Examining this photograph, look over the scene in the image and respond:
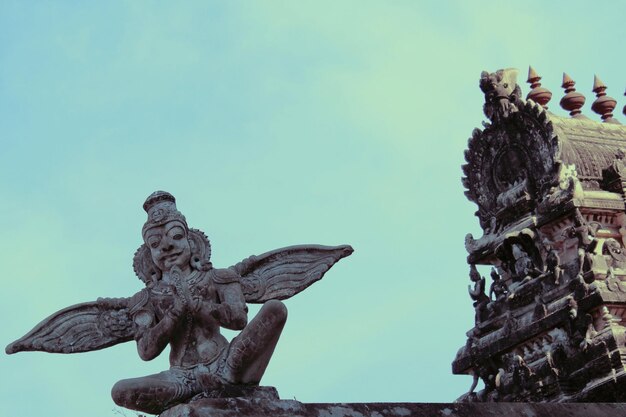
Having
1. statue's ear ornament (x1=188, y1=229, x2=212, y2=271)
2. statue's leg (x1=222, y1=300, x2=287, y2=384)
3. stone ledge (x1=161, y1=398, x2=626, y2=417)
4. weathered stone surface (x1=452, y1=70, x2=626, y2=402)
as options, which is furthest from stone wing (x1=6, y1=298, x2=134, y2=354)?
weathered stone surface (x1=452, y1=70, x2=626, y2=402)

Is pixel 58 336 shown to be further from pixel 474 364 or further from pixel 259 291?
pixel 474 364

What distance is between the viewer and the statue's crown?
11039mm

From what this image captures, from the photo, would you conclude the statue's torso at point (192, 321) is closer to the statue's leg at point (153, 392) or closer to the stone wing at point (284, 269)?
the stone wing at point (284, 269)

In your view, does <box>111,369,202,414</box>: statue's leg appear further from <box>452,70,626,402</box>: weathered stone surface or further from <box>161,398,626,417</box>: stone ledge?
<box>452,70,626,402</box>: weathered stone surface

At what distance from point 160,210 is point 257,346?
1416 millimetres

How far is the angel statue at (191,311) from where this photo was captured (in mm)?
10367

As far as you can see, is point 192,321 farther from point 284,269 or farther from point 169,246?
point 284,269

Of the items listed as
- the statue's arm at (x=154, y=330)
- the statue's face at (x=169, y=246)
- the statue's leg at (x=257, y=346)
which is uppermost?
the statue's face at (x=169, y=246)

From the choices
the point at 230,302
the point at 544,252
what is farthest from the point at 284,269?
the point at 544,252

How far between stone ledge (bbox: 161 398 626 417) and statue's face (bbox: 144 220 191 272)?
148 centimetres

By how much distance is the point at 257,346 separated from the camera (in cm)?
1035

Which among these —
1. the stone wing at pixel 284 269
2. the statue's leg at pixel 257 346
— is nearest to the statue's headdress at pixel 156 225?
the stone wing at pixel 284 269

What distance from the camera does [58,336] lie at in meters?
10.7

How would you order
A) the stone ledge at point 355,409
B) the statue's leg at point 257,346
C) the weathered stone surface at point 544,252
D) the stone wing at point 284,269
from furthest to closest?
the weathered stone surface at point 544,252, the stone wing at point 284,269, the statue's leg at point 257,346, the stone ledge at point 355,409
